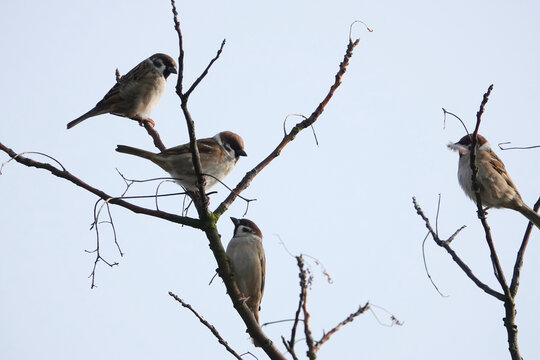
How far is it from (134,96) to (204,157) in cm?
175

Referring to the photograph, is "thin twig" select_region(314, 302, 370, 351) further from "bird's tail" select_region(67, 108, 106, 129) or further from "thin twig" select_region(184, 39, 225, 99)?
"bird's tail" select_region(67, 108, 106, 129)

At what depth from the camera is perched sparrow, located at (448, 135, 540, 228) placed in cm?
530

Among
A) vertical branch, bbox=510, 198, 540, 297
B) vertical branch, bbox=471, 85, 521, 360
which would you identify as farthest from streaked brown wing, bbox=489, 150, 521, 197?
vertical branch, bbox=471, 85, 521, 360

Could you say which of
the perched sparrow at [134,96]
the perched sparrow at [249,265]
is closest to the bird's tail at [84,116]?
the perched sparrow at [134,96]

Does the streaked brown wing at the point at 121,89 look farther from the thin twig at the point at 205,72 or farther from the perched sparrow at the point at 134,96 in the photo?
the thin twig at the point at 205,72

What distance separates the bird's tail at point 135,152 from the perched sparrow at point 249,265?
0.93m

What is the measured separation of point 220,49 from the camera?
2191mm

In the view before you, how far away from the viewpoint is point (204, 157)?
4.52 m

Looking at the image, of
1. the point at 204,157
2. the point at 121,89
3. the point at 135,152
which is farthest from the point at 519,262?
the point at 121,89

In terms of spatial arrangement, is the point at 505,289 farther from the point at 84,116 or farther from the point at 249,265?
the point at 84,116

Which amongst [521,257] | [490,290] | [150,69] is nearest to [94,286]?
[490,290]

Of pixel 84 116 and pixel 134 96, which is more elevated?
pixel 134 96

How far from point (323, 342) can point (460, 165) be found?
3979 millimetres

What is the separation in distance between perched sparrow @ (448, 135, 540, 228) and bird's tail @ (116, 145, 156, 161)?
2.58 meters
